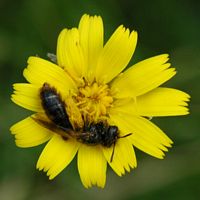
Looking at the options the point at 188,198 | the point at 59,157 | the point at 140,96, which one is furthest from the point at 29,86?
the point at 188,198

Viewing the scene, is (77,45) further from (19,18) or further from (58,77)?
(19,18)

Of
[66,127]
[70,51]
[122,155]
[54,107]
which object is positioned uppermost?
[70,51]

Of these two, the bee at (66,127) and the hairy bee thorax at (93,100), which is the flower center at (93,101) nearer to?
the hairy bee thorax at (93,100)

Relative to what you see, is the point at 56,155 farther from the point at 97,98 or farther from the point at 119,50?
the point at 119,50

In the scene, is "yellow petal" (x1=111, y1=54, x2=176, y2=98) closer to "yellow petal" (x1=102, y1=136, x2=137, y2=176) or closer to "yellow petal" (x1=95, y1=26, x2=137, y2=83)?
"yellow petal" (x1=95, y1=26, x2=137, y2=83)

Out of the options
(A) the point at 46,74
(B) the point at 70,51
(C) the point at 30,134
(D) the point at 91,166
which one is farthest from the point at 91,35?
(D) the point at 91,166

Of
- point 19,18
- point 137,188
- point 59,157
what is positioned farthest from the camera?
point 19,18
